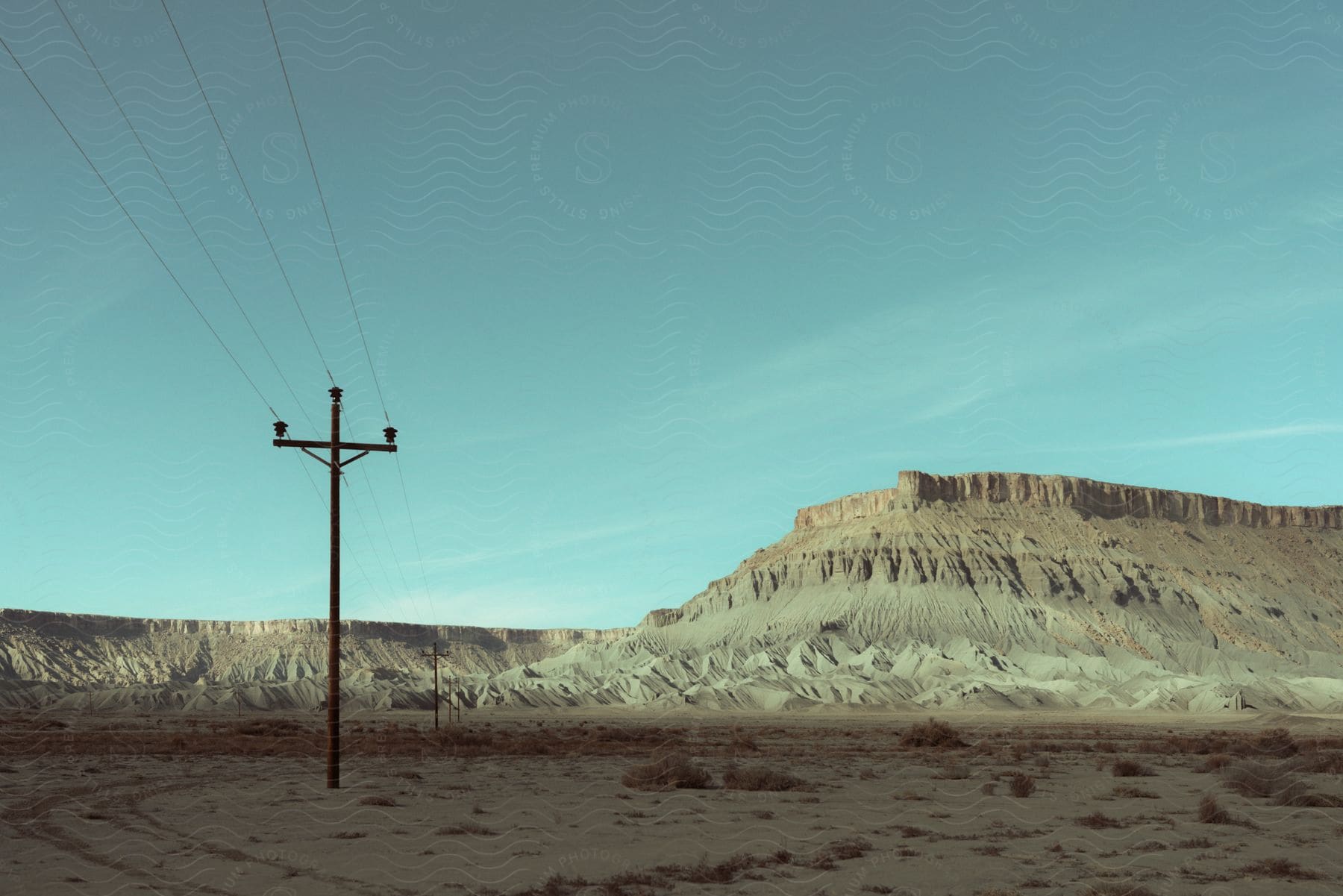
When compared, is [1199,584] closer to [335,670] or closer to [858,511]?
[858,511]

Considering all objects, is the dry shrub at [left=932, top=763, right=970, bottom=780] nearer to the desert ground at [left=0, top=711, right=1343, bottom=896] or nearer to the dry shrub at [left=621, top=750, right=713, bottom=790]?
the desert ground at [left=0, top=711, right=1343, bottom=896]

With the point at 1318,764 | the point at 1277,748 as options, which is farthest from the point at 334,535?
the point at 1277,748

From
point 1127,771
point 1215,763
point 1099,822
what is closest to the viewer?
point 1099,822

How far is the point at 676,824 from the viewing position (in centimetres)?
1841

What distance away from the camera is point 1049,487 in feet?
526

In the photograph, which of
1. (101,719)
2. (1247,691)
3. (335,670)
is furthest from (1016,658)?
(335,670)

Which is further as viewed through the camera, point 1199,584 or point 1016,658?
point 1199,584

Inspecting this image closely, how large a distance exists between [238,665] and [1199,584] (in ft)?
506

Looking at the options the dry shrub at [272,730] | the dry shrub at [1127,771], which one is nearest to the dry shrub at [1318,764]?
the dry shrub at [1127,771]

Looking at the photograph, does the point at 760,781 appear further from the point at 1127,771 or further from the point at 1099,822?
the point at 1127,771

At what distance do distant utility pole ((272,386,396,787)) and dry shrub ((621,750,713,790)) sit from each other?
680 cm

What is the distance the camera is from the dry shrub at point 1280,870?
13.2 meters

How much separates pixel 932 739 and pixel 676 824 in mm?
30271

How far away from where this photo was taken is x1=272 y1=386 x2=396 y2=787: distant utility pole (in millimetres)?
22422
